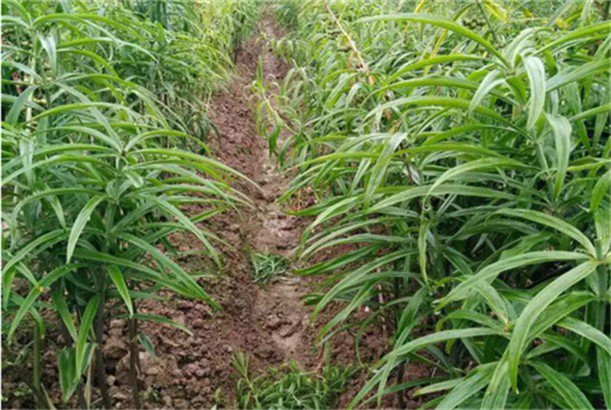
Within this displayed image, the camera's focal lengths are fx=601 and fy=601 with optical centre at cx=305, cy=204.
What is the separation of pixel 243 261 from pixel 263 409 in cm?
91

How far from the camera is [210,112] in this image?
360cm

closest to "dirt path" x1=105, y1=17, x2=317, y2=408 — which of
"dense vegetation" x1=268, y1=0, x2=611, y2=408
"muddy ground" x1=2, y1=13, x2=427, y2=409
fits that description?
"muddy ground" x1=2, y1=13, x2=427, y2=409

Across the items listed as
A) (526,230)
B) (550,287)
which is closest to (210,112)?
(526,230)

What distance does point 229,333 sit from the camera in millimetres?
2156

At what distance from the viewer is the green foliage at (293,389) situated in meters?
1.83

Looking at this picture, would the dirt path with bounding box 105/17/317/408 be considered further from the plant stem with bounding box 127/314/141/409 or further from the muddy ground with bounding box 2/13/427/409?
the plant stem with bounding box 127/314/141/409

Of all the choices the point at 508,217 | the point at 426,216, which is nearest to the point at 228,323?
the point at 426,216

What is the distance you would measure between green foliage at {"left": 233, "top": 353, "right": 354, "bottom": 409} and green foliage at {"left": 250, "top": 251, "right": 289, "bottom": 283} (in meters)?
0.66

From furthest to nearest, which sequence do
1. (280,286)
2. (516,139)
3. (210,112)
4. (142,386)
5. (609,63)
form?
(210,112) < (280,286) < (142,386) < (516,139) < (609,63)

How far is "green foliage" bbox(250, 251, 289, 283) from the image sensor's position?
262cm

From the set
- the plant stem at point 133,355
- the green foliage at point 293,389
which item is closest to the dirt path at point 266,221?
the green foliage at point 293,389

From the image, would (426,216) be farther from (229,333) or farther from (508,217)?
(229,333)

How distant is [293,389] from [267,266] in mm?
861

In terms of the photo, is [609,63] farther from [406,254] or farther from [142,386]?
[142,386]
